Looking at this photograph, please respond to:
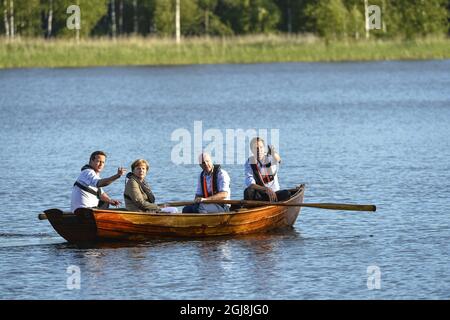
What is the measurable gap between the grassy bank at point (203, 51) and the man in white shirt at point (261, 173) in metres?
45.2

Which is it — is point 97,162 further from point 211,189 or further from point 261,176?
Answer: point 261,176

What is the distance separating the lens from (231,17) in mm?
95875

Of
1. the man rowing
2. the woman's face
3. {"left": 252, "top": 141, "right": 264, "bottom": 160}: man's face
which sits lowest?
the man rowing

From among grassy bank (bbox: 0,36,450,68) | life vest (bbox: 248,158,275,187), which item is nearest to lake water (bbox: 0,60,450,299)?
life vest (bbox: 248,158,275,187)

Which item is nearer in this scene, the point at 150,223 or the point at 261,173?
the point at 150,223

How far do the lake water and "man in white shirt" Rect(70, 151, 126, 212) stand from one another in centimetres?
75

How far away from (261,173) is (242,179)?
738 centimetres

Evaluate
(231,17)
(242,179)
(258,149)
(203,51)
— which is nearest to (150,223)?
(258,149)

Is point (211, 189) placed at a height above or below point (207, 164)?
below

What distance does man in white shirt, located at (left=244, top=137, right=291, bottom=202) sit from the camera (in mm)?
21969

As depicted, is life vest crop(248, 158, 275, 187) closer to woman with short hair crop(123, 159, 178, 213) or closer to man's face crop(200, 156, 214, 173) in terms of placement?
man's face crop(200, 156, 214, 173)

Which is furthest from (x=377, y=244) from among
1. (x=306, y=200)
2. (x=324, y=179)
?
(x=324, y=179)

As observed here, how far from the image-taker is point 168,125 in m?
43.4
